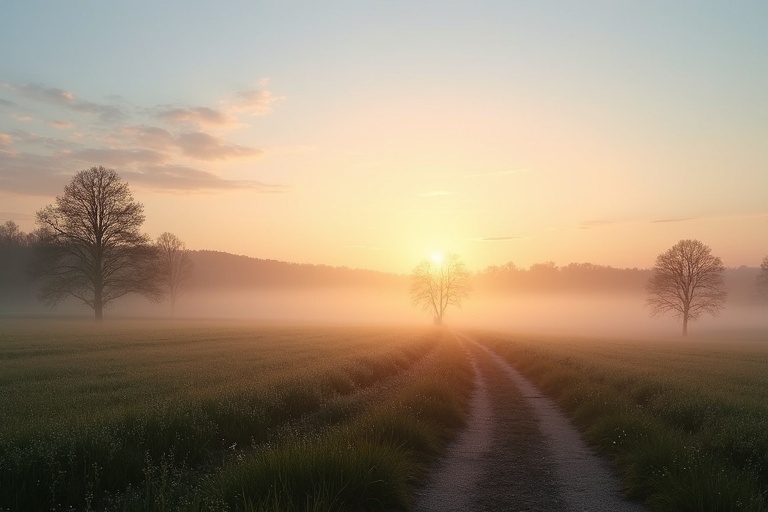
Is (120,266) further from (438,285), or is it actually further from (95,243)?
(438,285)

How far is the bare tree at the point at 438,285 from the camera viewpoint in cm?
9975

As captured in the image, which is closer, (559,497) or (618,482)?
(559,497)

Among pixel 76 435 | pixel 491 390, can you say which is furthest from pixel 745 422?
pixel 76 435

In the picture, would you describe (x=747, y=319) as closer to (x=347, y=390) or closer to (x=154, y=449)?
(x=347, y=390)

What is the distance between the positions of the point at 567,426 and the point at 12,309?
352 ft

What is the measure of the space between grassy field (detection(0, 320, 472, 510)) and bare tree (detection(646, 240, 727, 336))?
63.4 meters

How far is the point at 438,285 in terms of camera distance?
99938 millimetres

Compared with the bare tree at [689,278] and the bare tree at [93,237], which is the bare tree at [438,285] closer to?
the bare tree at [689,278]

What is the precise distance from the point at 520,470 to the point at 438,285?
3559 inches

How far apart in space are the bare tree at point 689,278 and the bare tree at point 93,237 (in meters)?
67.3

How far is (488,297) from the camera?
192 metres

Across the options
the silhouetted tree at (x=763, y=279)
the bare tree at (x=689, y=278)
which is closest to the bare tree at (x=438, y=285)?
the bare tree at (x=689, y=278)

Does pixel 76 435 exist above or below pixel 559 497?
above

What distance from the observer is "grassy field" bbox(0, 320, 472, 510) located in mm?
7023
